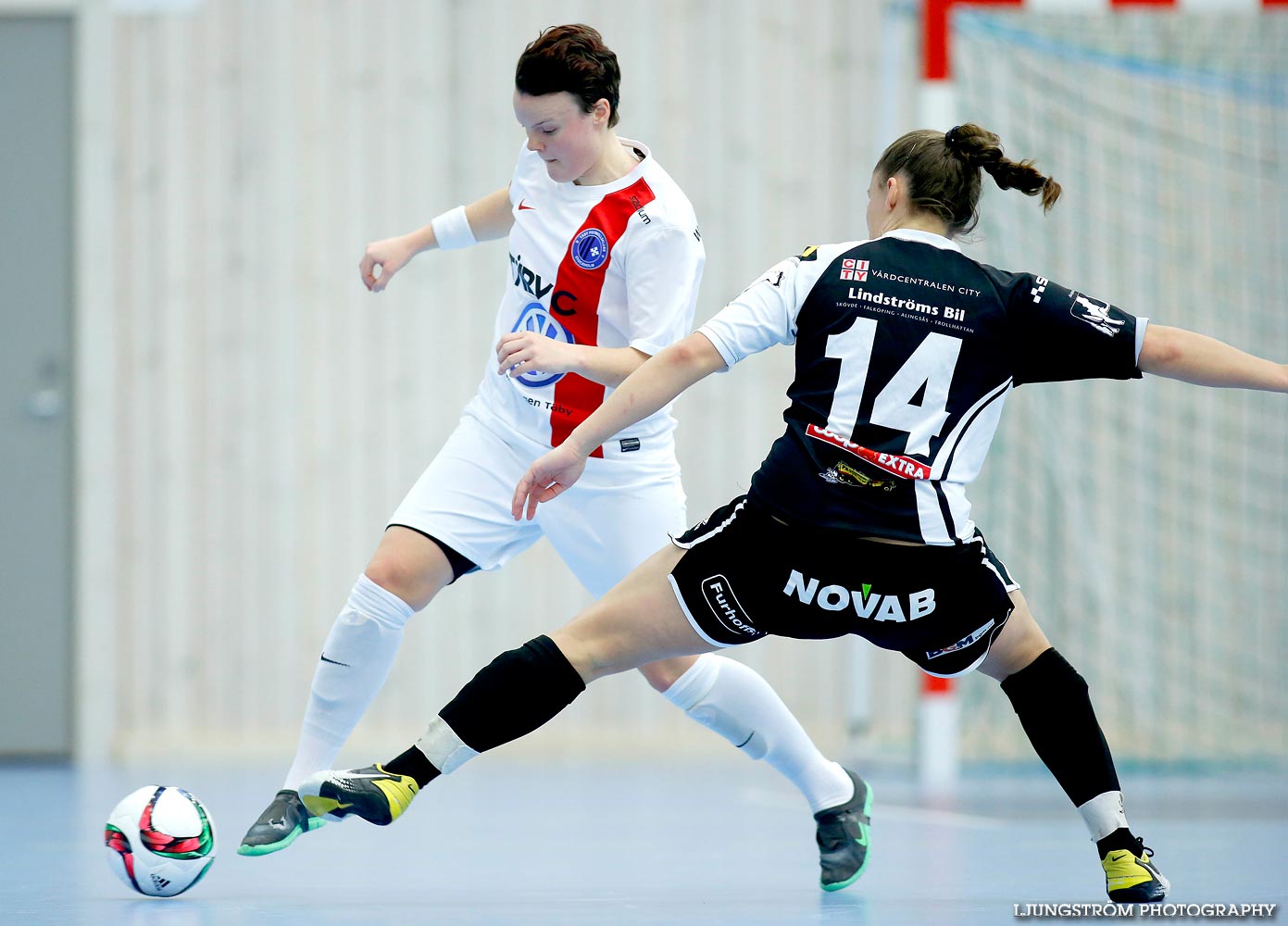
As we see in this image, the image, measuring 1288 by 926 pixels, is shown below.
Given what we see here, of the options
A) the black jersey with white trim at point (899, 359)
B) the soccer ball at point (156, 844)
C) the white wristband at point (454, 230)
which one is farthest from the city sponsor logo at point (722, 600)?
the white wristband at point (454, 230)

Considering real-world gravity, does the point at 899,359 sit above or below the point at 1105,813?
above

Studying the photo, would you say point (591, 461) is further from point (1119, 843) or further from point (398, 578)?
point (1119, 843)

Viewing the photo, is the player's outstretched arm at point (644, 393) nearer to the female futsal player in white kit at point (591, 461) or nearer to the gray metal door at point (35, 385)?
the female futsal player in white kit at point (591, 461)

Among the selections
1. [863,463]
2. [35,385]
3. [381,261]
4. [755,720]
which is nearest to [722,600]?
[863,463]

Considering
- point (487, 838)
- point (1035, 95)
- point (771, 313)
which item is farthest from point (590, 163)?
point (1035, 95)

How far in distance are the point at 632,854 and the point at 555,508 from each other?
3.17 ft

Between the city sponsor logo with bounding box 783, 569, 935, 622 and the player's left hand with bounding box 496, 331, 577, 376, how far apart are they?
56cm

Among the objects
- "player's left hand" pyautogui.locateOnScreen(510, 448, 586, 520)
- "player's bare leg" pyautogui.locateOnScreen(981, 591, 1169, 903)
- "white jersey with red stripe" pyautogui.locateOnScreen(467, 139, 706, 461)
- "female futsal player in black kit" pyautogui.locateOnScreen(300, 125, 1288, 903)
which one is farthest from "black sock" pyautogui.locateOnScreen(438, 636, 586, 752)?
"player's bare leg" pyautogui.locateOnScreen(981, 591, 1169, 903)

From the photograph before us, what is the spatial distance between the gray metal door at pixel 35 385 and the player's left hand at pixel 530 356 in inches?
161

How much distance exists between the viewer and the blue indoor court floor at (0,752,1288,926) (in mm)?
2689

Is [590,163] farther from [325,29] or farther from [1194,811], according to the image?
[325,29]

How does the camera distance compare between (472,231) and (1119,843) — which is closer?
(1119,843)

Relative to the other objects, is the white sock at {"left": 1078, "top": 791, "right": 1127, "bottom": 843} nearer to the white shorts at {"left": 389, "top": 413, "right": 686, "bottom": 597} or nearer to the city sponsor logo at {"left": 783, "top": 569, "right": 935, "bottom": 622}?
the city sponsor logo at {"left": 783, "top": 569, "right": 935, "bottom": 622}

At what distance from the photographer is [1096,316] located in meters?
2.48
